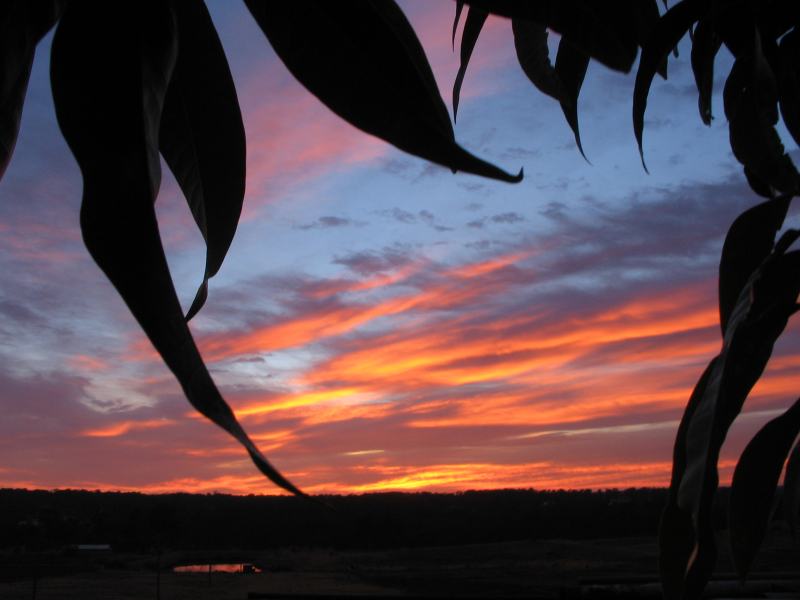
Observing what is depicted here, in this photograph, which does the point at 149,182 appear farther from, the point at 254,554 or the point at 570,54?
the point at 254,554

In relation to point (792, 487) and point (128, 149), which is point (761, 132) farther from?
point (128, 149)

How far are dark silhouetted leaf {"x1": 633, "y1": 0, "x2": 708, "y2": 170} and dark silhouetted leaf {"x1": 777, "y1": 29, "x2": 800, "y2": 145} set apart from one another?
185 mm

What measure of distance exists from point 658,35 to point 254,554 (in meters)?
60.0

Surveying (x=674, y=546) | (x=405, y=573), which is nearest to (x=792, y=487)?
(x=674, y=546)

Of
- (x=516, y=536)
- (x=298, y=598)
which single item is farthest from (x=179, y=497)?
(x=298, y=598)

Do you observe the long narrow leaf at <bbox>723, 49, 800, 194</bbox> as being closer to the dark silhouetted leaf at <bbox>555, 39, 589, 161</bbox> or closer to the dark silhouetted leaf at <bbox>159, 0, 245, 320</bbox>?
the dark silhouetted leaf at <bbox>555, 39, 589, 161</bbox>

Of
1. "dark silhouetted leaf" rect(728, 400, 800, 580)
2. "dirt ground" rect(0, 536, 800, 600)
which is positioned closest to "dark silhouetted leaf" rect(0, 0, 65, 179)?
"dark silhouetted leaf" rect(728, 400, 800, 580)

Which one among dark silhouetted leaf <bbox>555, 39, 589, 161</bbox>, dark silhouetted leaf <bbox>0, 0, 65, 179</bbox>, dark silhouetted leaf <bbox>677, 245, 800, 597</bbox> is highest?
dark silhouetted leaf <bbox>555, 39, 589, 161</bbox>

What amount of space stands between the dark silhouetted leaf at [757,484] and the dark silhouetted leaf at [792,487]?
195 mm

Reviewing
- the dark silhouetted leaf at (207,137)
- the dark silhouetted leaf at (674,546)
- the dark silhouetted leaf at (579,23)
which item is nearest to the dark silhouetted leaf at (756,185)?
the dark silhouetted leaf at (674,546)

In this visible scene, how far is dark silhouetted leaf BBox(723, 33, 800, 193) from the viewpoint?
913 millimetres

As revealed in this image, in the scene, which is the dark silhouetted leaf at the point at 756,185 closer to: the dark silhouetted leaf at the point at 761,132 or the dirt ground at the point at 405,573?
the dark silhouetted leaf at the point at 761,132

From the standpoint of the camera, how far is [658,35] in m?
1.04

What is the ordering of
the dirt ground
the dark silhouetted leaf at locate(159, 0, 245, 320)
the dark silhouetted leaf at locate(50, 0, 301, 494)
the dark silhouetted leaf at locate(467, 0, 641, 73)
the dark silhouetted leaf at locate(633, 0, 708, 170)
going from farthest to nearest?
the dirt ground < the dark silhouetted leaf at locate(633, 0, 708, 170) < the dark silhouetted leaf at locate(159, 0, 245, 320) < the dark silhouetted leaf at locate(467, 0, 641, 73) < the dark silhouetted leaf at locate(50, 0, 301, 494)
